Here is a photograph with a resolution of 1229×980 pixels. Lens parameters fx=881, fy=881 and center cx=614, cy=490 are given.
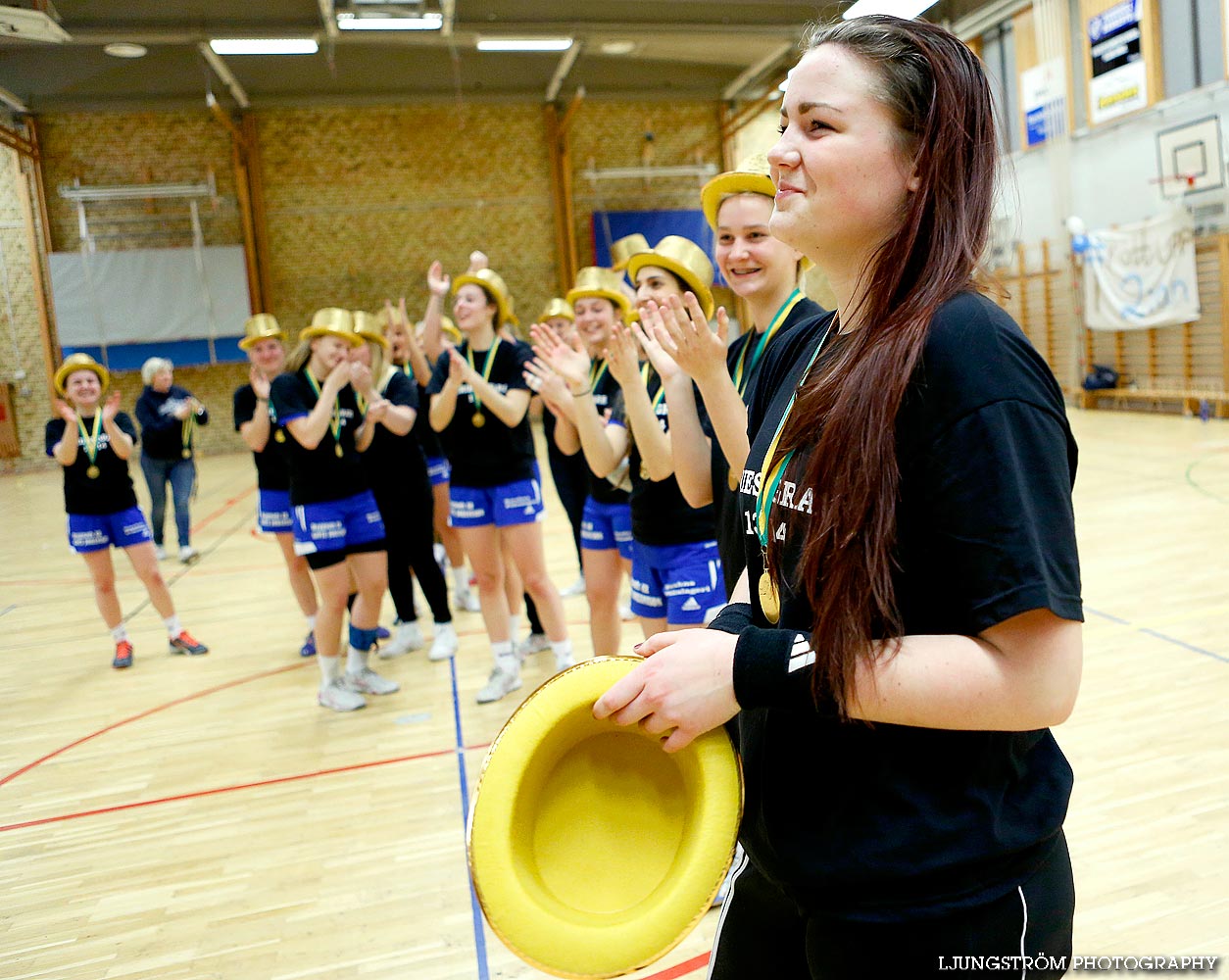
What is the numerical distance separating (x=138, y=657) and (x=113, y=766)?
1.85m

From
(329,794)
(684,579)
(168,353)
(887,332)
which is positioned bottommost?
(329,794)

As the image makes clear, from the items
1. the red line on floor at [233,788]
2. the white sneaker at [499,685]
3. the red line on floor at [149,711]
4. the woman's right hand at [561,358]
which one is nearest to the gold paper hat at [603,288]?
the woman's right hand at [561,358]

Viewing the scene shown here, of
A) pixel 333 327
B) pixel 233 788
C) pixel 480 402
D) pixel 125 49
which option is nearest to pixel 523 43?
pixel 125 49

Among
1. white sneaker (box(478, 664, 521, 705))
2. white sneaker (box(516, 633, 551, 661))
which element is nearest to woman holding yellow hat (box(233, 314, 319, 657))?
white sneaker (box(516, 633, 551, 661))

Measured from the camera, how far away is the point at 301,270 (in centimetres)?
1684

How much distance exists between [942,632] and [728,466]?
123 cm

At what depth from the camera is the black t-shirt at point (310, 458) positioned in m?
4.32

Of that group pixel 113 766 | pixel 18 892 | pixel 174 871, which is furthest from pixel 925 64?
pixel 113 766

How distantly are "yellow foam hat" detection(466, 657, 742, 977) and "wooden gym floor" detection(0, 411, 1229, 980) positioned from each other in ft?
4.90

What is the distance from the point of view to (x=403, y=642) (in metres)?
5.38

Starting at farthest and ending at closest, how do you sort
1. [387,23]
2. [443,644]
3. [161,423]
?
1. [387,23]
2. [161,423]
3. [443,644]

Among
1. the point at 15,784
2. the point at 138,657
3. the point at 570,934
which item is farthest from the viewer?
the point at 138,657

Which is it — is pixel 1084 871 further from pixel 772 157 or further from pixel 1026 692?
pixel 772 157

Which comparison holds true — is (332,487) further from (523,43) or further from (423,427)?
(523,43)
